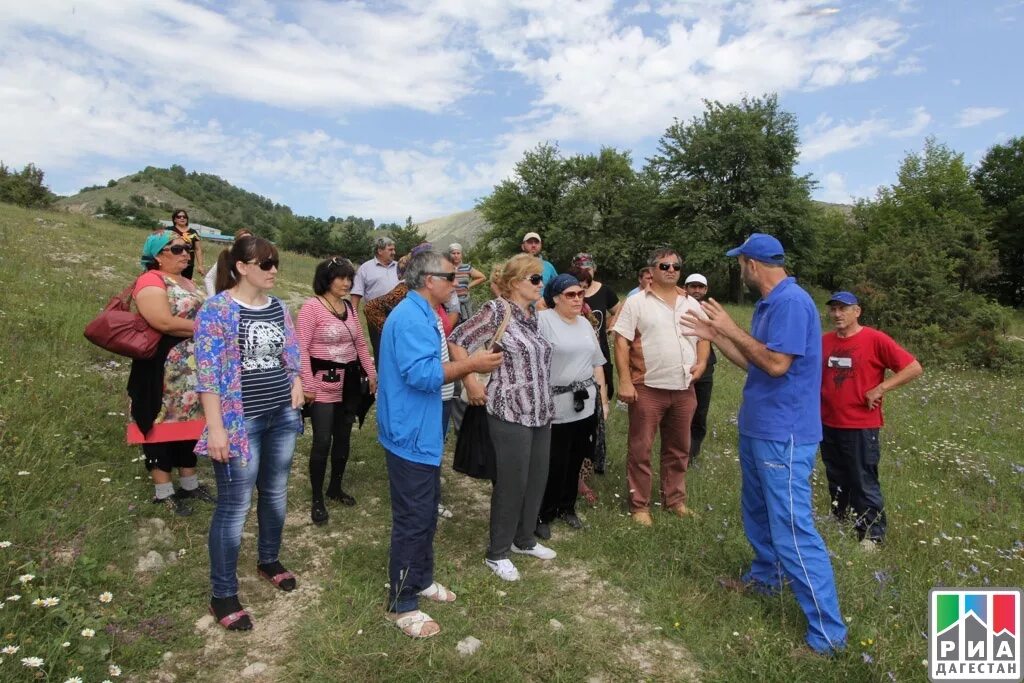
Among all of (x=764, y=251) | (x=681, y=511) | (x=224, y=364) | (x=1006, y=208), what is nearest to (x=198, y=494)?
(x=224, y=364)

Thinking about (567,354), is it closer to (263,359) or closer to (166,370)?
(263,359)

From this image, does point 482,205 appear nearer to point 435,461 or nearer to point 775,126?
point 775,126

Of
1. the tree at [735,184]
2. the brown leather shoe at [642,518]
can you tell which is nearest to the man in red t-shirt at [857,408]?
the brown leather shoe at [642,518]

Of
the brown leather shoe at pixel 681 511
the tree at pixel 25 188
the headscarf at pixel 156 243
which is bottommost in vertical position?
the brown leather shoe at pixel 681 511

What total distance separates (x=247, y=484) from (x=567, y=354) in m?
2.40

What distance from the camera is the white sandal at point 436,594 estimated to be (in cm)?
362

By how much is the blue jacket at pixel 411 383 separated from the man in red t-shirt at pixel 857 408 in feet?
11.2

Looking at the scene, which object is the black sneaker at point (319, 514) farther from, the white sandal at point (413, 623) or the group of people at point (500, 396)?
the white sandal at point (413, 623)

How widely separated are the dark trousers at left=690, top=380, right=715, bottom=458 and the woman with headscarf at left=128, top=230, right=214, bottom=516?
16.5 ft

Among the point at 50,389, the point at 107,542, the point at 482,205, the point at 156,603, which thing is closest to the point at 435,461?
the point at 156,603

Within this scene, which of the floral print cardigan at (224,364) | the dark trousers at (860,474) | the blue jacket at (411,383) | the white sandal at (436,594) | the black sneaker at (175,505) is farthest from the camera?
the dark trousers at (860,474)

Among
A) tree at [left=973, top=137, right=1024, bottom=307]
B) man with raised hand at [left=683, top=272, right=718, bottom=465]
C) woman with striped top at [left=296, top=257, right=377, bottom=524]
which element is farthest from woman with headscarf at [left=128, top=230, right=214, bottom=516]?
tree at [left=973, top=137, right=1024, bottom=307]

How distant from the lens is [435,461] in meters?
3.29

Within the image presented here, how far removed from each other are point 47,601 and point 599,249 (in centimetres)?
4461
